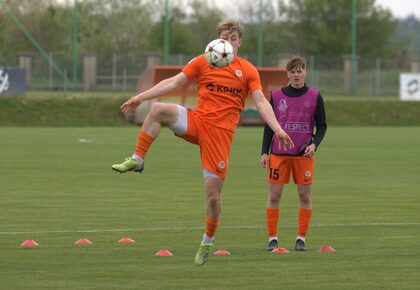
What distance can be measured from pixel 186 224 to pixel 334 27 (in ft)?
260

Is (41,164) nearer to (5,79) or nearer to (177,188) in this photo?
(177,188)

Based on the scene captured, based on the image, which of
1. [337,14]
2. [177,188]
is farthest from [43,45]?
[177,188]

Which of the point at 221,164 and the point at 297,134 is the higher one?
the point at 297,134

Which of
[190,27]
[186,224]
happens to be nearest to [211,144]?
[186,224]

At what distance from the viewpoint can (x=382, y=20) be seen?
98.1m

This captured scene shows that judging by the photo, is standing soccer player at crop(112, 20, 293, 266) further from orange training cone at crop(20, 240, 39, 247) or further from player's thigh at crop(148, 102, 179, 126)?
orange training cone at crop(20, 240, 39, 247)

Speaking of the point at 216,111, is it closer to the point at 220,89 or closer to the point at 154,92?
the point at 220,89

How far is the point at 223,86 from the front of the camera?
1243 cm

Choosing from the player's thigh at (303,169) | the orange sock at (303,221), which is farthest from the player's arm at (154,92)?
the orange sock at (303,221)

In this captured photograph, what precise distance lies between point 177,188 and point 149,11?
93.0 meters

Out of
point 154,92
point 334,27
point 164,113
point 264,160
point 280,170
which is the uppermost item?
point 334,27

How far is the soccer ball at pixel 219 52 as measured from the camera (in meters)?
12.2

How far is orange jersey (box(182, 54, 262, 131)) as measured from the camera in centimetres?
1238

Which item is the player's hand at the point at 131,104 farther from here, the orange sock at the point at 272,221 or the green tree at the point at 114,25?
the green tree at the point at 114,25
